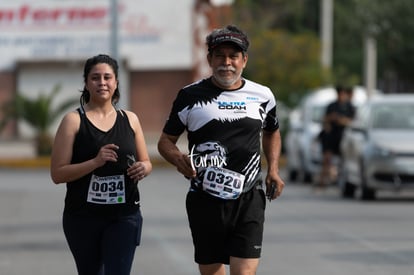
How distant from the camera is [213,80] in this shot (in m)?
8.31

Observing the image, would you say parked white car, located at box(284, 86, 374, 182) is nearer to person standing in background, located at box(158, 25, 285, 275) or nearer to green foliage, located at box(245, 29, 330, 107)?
green foliage, located at box(245, 29, 330, 107)

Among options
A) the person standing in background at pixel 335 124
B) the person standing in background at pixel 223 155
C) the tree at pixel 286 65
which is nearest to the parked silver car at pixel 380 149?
the person standing in background at pixel 335 124

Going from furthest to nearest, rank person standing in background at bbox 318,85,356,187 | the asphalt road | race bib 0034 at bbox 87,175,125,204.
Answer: person standing in background at bbox 318,85,356,187 → the asphalt road → race bib 0034 at bbox 87,175,125,204

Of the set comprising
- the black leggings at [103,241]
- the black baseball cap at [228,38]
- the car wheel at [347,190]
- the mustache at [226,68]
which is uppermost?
the black baseball cap at [228,38]

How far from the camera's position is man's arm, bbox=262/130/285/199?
8.42m

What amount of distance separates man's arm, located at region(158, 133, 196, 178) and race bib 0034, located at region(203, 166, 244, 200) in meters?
0.10

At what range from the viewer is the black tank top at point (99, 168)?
8.10 meters

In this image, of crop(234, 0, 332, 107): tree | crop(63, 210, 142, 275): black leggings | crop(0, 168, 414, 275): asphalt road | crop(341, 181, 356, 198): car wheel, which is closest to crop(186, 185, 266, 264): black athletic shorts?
crop(63, 210, 142, 275): black leggings

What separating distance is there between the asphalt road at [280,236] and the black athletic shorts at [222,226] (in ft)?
13.1

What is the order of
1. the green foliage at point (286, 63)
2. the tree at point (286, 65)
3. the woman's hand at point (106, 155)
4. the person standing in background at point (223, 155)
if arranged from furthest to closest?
the green foliage at point (286, 63) < the tree at point (286, 65) < the person standing in background at point (223, 155) < the woman's hand at point (106, 155)

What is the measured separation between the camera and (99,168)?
8070 millimetres

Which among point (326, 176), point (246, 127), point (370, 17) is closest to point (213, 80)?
point (246, 127)

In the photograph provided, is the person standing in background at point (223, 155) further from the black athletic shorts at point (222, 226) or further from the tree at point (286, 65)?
the tree at point (286, 65)

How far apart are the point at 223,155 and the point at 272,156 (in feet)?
1.45
